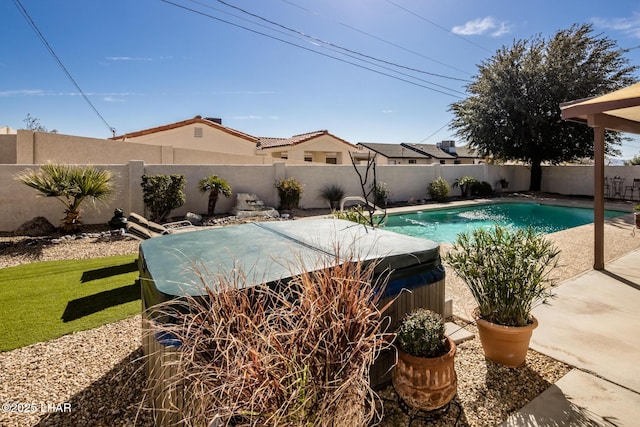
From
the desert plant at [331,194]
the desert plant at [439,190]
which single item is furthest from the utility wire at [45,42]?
the desert plant at [439,190]

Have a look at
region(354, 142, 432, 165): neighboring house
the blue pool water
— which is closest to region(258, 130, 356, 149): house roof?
region(354, 142, 432, 165): neighboring house

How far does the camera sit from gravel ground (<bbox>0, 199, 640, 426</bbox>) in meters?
2.45

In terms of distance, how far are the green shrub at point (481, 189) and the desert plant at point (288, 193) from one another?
11.4 meters

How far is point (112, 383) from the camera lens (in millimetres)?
2846

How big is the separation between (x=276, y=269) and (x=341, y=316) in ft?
2.48

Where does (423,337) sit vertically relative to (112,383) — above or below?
above

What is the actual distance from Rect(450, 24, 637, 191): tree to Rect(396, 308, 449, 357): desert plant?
20.0 m

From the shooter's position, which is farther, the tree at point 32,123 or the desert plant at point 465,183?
the tree at point 32,123

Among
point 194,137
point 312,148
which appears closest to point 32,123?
point 194,137

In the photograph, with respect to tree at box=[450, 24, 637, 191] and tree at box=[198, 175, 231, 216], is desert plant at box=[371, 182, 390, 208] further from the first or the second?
tree at box=[450, 24, 637, 191]

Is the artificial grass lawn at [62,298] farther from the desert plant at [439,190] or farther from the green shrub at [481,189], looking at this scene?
the green shrub at [481,189]

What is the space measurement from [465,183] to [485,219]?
Answer: 17.4 feet

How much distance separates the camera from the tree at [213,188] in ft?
38.2

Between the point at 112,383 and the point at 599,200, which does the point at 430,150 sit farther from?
the point at 112,383
